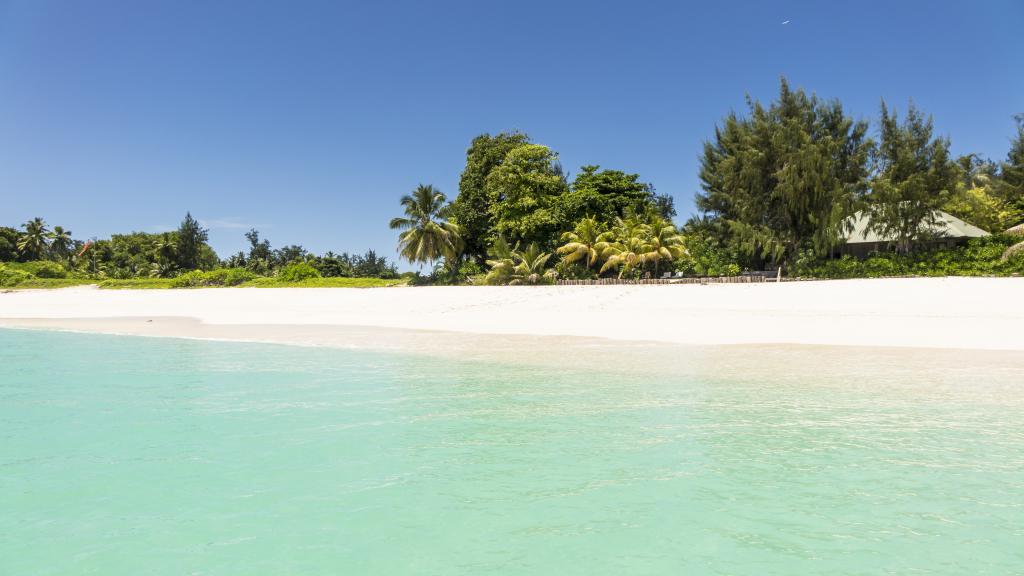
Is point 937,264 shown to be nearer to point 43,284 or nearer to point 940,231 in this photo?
point 940,231

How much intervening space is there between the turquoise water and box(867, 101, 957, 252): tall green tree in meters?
22.0

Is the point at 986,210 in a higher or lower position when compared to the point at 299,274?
higher

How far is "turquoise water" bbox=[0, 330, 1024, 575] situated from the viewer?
11.8 feet

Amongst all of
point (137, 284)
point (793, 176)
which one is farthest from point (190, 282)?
point (793, 176)

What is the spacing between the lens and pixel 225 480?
4.98 metres

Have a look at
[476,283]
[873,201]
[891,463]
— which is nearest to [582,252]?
[476,283]

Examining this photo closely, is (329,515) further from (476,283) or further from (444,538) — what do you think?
(476,283)

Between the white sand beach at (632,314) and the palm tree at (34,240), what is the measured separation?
50010mm

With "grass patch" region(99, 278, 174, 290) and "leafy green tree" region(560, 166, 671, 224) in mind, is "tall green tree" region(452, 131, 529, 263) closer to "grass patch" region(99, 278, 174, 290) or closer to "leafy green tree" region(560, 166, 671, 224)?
"leafy green tree" region(560, 166, 671, 224)

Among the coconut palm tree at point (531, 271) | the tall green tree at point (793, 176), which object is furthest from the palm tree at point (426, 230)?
the tall green tree at point (793, 176)

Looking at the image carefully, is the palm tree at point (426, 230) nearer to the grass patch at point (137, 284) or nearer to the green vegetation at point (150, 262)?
the green vegetation at point (150, 262)

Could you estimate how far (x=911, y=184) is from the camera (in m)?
27.9

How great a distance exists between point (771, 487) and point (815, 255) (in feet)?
96.5

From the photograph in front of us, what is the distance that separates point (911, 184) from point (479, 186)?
1039 inches
